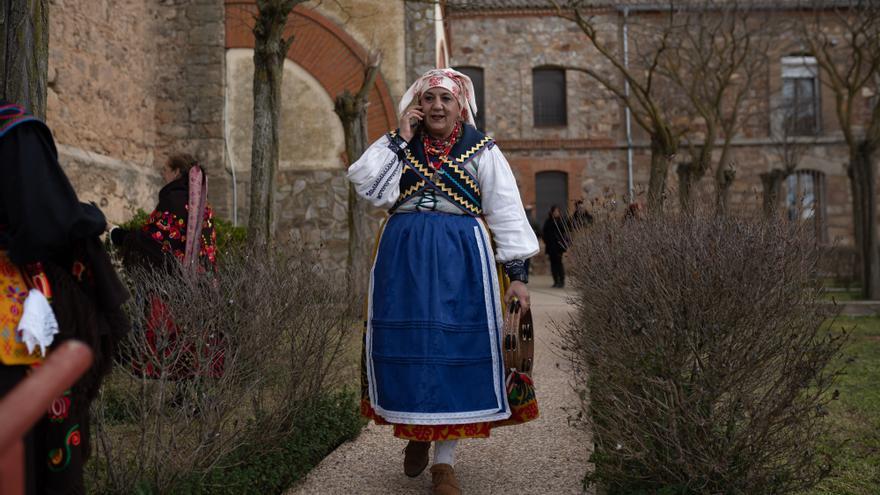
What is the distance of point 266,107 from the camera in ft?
22.4

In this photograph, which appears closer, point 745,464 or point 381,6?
point 745,464

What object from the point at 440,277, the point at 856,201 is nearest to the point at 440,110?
the point at 440,277

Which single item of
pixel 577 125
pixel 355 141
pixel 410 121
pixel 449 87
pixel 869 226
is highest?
pixel 577 125

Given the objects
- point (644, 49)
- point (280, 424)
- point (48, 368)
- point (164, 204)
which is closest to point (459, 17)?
point (644, 49)

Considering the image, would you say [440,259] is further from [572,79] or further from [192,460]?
[572,79]

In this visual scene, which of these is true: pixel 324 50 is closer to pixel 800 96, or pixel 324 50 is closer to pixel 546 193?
pixel 546 193

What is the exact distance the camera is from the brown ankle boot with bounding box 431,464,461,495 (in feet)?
11.6

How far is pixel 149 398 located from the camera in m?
3.23

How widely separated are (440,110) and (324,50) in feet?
27.4

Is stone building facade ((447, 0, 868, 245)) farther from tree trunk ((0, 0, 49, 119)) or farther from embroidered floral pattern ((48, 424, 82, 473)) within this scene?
embroidered floral pattern ((48, 424, 82, 473))

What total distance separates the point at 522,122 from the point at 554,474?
67.8ft

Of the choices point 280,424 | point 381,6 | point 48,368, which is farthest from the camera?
point 381,6

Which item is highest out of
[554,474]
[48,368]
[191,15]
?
[191,15]

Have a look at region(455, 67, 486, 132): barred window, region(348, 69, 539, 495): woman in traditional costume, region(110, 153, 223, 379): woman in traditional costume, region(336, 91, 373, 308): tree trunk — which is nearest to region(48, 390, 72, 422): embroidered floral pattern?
region(348, 69, 539, 495): woman in traditional costume
